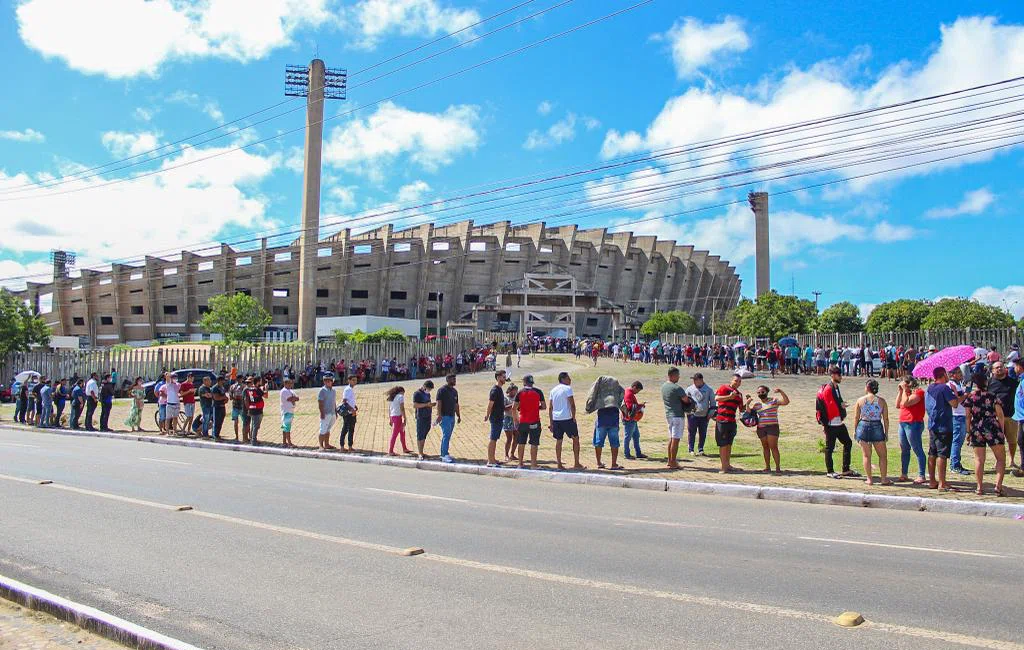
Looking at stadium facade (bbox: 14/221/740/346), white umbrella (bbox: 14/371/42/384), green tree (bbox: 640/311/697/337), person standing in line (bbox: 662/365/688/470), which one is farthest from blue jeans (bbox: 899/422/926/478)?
green tree (bbox: 640/311/697/337)

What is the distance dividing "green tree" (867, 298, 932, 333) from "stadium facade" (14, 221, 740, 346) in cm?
2474

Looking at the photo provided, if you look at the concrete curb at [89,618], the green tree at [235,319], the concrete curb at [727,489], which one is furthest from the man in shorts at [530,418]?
the green tree at [235,319]

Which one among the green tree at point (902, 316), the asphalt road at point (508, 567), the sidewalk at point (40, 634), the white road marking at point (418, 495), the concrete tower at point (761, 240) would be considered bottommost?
the sidewalk at point (40, 634)

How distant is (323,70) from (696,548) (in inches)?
2497

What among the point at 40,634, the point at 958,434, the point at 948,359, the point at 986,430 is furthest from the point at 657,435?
the point at 40,634

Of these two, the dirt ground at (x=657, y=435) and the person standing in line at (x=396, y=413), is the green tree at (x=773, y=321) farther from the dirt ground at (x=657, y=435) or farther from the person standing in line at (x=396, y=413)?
the person standing in line at (x=396, y=413)

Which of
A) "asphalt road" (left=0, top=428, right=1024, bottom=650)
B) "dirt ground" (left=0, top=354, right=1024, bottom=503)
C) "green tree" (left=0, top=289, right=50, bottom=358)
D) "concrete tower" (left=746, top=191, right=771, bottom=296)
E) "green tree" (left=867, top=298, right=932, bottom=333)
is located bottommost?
"asphalt road" (left=0, top=428, right=1024, bottom=650)

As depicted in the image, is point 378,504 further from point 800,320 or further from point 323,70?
point 323,70

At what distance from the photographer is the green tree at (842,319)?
74.0m

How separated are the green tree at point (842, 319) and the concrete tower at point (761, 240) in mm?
9878

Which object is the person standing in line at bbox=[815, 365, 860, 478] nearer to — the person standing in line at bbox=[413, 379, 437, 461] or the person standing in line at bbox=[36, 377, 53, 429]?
the person standing in line at bbox=[413, 379, 437, 461]

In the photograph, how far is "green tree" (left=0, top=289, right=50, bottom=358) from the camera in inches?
1716

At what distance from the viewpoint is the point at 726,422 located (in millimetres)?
12250

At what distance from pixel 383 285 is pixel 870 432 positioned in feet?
236
